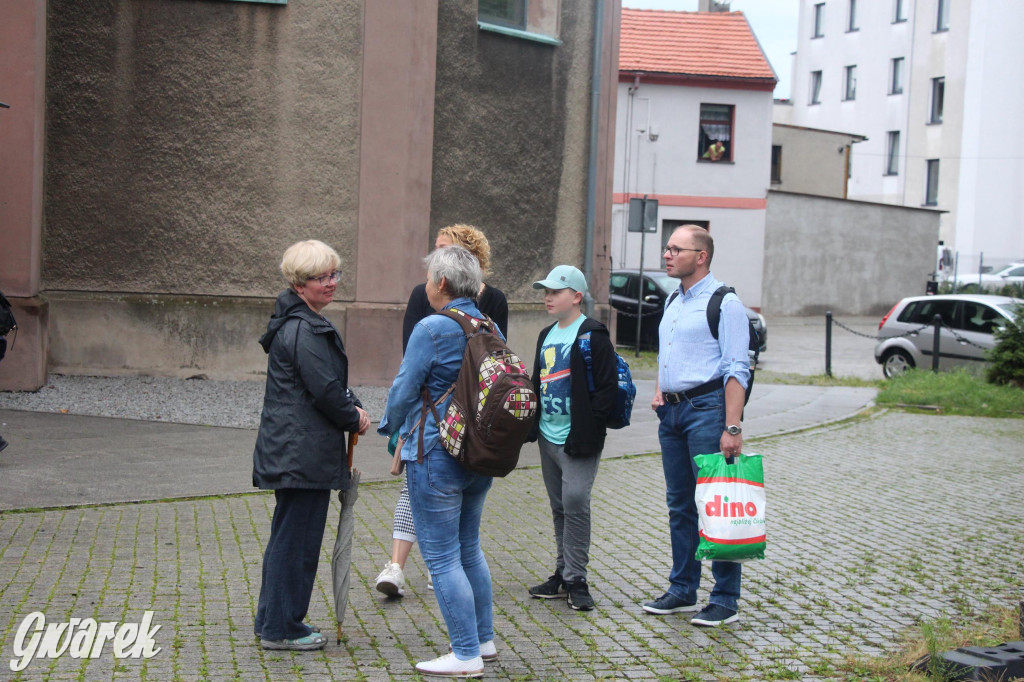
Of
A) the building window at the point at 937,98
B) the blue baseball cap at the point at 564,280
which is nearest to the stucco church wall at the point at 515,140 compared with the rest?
the blue baseball cap at the point at 564,280

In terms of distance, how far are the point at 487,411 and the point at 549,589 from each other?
5.94 feet

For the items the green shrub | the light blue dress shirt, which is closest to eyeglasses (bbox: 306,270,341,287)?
the light blue dress shirt

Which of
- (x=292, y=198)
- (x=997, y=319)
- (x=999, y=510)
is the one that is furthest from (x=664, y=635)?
(x=997, y=319)

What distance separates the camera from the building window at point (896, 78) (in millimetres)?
50450

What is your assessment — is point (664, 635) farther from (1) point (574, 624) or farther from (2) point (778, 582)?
(2) point (778, 582)

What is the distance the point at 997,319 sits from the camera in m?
18.2

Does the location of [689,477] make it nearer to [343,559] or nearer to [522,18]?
[343,559]

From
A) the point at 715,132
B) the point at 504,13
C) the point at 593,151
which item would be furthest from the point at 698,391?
the point at 715,132

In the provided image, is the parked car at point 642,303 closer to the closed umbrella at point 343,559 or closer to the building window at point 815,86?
the closed umbrella at point 343,559

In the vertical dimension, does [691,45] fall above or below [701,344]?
above

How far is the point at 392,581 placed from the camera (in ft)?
18.5

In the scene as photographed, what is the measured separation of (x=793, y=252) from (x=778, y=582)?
1200 inches

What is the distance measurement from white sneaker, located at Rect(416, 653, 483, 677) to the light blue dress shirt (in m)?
1.69

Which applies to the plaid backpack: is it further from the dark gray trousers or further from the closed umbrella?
the dark gray trousers
